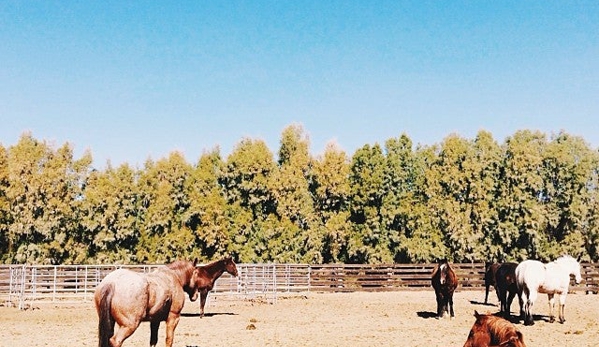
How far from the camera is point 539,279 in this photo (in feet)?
52.4

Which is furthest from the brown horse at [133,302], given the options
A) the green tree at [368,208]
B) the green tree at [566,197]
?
the green tree at [566,197]

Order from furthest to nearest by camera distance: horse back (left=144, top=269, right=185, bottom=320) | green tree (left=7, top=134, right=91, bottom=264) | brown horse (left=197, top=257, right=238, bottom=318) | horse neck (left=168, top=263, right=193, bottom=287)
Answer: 1. green tree (left=7, top=134, right=91, bottom=264)
2. brown horse (left=197, top=257, right=238, bottom=318)
3. horse neck (left=168, top=263, right=193, bottom=287)
4. horse back (left=144, top=269, right=185, bottom=320)

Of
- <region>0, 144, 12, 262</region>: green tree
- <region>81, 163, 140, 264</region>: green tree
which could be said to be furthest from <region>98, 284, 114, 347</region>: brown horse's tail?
<region>0, 144, 12, 262</region>: green tree

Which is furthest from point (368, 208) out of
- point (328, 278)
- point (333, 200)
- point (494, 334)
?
point (494, 334)

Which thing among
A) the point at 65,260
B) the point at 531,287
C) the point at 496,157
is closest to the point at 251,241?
the point at 65,260

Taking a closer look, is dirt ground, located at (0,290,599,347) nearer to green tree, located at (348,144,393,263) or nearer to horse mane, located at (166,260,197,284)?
horse mane, located at (166,260,197,284)

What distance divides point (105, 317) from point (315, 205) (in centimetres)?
3112

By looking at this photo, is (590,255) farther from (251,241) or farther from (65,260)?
(65,260)

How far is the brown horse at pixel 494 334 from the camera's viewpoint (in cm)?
509

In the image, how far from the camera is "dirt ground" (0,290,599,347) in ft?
43.3

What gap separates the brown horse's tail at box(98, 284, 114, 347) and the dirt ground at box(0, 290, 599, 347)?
4.40m

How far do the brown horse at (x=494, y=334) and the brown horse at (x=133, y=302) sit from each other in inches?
220

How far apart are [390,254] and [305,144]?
11.1 m

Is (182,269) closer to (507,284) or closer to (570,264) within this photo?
(507,284)
